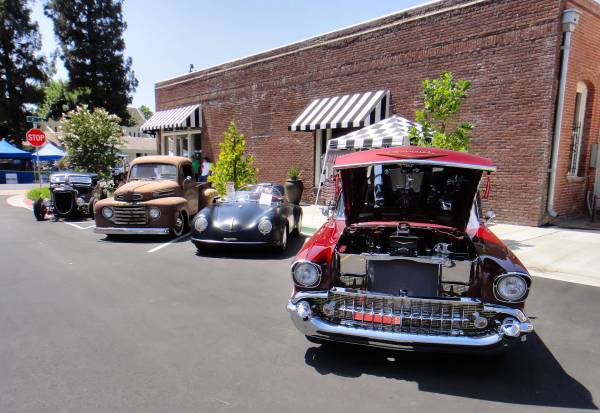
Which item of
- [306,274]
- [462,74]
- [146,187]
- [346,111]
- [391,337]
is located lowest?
A: [391,337]

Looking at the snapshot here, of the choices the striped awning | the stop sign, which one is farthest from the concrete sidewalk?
the stop sign

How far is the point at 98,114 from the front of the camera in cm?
1722

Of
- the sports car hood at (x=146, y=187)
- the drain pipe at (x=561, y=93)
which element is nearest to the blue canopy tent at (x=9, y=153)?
the sports car hood at (x=146, y=187)

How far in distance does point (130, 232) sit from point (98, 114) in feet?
36.7

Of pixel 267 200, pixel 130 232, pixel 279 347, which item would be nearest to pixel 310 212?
pixel 267 200

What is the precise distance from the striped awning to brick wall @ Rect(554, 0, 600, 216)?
1514cm

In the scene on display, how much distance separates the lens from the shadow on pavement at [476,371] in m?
2.93

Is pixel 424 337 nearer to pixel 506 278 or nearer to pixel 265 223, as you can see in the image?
pixel 506 278

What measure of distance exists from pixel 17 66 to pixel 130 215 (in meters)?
36.7

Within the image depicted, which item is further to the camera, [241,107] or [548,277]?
[241,107]

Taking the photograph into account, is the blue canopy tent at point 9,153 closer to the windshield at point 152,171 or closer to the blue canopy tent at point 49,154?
the blue canopy tent at point 49,154

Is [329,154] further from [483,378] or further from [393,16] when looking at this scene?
[483,378]

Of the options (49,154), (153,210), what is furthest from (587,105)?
(49,154)

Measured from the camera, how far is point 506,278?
3098 millimetres
